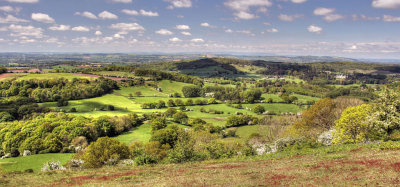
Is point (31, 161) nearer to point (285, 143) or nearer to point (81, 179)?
point (81, 179)

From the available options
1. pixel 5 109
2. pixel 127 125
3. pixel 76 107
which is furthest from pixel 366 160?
pixel 5 109

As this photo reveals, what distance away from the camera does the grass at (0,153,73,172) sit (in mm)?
47475

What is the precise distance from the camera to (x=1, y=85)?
12344cm

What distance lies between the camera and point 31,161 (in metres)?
51.9

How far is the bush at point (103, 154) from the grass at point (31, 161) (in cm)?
1462

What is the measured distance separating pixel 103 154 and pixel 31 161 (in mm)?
25218

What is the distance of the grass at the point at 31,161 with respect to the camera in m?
47.5

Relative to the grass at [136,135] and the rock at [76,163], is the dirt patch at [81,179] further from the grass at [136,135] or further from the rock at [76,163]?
the grass at [136,135]

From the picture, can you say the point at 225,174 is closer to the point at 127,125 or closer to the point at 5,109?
the point at 127,125

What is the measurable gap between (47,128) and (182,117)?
50.1 metres

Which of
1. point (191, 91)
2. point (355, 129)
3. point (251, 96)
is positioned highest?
point (355, 129)

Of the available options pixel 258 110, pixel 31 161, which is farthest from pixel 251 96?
pixel 31 161

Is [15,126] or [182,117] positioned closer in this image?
[15,126]

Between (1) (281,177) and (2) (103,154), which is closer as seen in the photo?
(1) (281,177)
